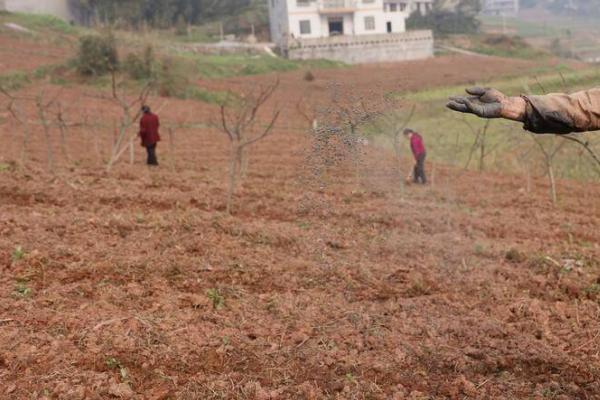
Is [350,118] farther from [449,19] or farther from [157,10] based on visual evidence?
[449,19]

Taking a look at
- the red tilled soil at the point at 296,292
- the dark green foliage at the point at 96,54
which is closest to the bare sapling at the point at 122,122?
the red tilled soil at the point at 296,292

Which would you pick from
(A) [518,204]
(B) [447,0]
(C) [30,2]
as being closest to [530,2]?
(B) [447,0]

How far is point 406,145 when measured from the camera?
1255 centimetres

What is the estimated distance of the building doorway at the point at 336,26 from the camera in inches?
1426

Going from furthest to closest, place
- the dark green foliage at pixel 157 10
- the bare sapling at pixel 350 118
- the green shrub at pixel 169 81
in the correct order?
1. the dark green foliage at pixel 157 10
2. the green shrub at pixel 169 81
3. the bare sapling at pixel 350 118

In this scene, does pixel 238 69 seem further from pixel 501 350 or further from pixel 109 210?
pixel 501 350

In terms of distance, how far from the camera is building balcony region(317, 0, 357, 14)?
34938 mm

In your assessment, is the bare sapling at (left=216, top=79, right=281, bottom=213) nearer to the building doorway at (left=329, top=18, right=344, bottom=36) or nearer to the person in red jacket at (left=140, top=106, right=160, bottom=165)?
the person in red jacket at (left=140, top=106, right=160, bottom=165)

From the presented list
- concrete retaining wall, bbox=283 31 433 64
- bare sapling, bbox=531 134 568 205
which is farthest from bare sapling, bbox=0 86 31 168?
concrete retaining wall, bbox=283 31 433 64

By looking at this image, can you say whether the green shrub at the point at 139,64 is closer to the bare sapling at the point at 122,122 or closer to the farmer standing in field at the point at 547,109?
the bare sapling at the point at 122,122

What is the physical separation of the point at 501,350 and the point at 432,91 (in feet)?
47.7

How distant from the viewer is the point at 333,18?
118 ft

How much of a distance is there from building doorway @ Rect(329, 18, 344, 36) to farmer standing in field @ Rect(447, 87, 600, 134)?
34.7 m

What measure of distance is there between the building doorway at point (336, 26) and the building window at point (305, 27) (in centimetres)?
159
